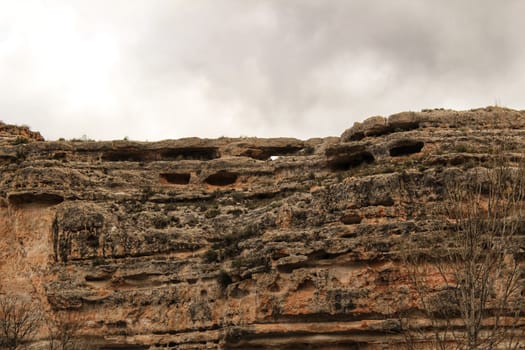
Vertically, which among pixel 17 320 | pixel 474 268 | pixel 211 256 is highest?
pixel 211 256

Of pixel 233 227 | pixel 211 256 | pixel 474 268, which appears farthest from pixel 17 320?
pixel 474 268

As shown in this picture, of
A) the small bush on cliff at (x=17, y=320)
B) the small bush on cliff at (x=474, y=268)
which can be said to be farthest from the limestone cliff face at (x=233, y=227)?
the small bush on cliff at (x=474, y=268)

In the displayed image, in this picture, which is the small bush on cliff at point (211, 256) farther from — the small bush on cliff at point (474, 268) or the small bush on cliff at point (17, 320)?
the small bush on cliff at point (474, 268)

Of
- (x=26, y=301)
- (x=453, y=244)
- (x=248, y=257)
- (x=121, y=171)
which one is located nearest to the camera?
(x=453, y=244)

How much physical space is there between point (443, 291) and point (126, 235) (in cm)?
1297

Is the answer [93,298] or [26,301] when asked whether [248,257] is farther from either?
[26,301]

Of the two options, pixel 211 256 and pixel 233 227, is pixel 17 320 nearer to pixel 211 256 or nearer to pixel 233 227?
pixel 211 256

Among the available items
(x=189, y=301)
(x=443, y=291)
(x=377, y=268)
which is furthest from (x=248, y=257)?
(x=443, y=291)

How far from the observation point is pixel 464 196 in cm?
2480

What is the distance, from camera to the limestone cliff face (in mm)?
27031

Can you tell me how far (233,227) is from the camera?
32.0 m

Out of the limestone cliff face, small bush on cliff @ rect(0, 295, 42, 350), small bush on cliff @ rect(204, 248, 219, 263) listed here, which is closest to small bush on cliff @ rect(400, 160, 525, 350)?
the limestone cliff face

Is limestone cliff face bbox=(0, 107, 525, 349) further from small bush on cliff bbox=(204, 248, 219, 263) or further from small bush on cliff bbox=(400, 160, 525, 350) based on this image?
small bush on cliff bbox=(400, 160, 525, 350)

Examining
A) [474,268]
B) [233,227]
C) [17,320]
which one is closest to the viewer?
[474,268]
